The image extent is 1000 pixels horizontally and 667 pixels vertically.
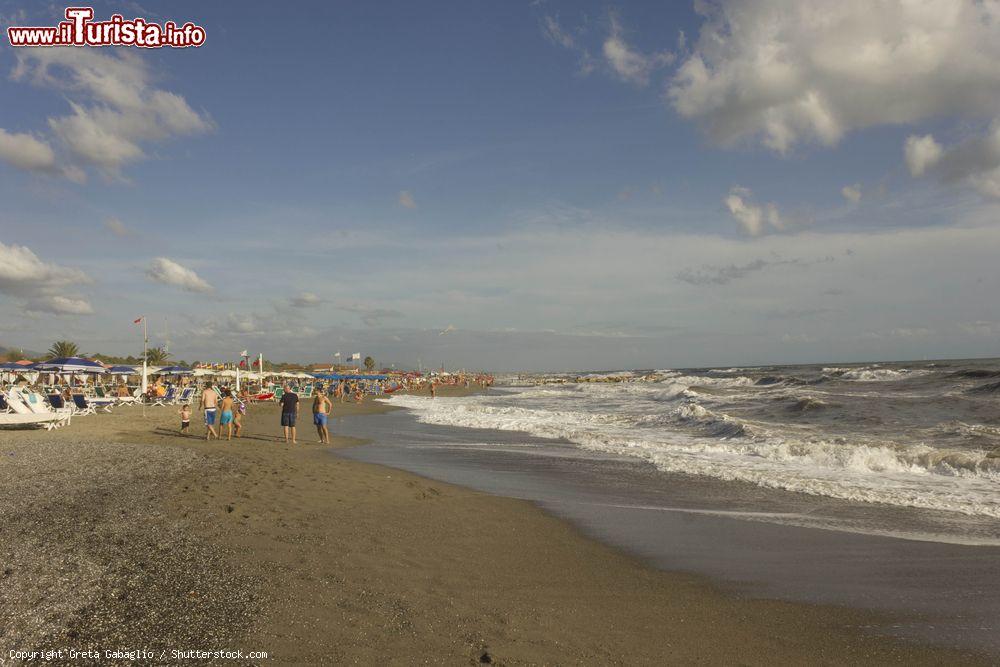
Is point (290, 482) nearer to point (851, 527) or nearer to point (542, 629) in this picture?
point (542, 629)

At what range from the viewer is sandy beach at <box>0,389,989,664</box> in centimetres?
393

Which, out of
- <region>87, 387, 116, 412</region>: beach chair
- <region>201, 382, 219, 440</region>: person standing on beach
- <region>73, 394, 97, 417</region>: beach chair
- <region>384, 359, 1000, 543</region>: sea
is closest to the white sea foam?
<region>384, 359, 1000, 543</region>: sea

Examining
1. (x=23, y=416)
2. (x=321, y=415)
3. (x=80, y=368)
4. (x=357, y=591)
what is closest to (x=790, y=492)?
(x=357, y=591)

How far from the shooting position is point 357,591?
484 centimetres

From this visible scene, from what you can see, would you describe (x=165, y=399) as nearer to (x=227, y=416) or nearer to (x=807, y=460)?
(x=227, y=416)

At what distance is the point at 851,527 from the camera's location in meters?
7.61

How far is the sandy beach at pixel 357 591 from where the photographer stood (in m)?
3.93

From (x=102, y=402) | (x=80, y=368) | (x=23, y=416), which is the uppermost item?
(x=80, y=368)

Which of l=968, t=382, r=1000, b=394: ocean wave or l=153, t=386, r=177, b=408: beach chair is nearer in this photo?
l=968, t=382, r=1000, b=394: ocean wave

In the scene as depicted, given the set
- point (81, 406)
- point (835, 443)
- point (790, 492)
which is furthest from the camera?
point (81, 406)

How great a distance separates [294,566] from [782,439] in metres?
14.6

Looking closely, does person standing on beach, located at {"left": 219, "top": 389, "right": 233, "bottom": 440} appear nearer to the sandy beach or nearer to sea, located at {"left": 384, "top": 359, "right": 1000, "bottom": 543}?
the sandy beach

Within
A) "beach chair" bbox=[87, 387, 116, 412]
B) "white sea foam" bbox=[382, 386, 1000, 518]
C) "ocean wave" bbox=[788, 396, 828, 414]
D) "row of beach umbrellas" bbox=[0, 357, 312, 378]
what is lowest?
"white sea foam" bbox=[382, 386, 1000, 518]

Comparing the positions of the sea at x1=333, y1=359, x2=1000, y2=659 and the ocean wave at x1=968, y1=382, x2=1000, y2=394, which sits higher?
the ocean wave at x1=968, y1=382, x2=1000, y2=394
